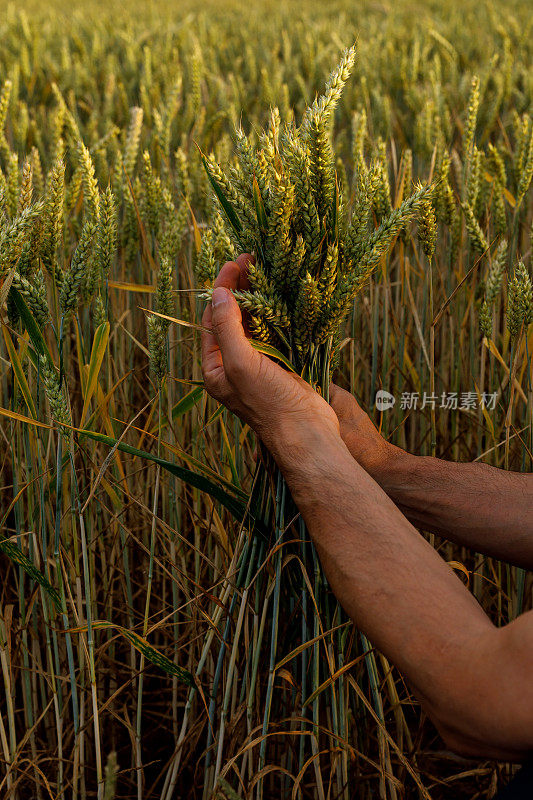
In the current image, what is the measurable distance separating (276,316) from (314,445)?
0.15m

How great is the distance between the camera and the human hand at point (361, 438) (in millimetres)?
1153

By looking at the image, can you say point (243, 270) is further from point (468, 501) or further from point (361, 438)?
point (468, 501)

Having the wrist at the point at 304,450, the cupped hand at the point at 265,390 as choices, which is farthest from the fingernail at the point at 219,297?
the wrist at the point at 304,450

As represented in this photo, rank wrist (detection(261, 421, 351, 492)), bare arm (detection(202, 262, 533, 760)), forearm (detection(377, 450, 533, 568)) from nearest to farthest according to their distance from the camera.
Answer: bare arm (detection(202, 262, 533, 760)), wrist (detection(261, 421, 351, 492)), forearm (detection(377, 450, 533, 568))

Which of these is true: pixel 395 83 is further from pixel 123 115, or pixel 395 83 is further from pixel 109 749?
pixel 109 749

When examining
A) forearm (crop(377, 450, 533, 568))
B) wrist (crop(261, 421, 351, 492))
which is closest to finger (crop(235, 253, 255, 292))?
wrist (crop(261, 421, 351, 492))

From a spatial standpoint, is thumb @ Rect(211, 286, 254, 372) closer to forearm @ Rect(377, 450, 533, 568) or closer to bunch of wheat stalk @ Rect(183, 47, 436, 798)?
bunch of wheat stalk @ Rect(183, 47, 436, 798)

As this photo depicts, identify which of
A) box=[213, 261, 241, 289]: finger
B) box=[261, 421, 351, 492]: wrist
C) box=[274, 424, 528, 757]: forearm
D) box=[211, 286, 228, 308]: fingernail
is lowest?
Answer: box=[274, 424, 528, 757]: forearm

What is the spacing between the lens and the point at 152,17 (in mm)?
5629

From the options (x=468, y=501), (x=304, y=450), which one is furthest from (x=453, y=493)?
(x=304, y=450)

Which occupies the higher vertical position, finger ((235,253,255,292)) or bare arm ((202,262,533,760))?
finger ((235,253,255,292))

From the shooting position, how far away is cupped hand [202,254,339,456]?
0.89m

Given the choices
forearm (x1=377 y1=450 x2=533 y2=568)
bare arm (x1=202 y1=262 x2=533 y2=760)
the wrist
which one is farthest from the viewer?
forearm (x1=377 y1=450 x2=533 y2=568)

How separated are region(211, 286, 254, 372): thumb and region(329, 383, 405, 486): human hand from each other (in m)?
0.29
